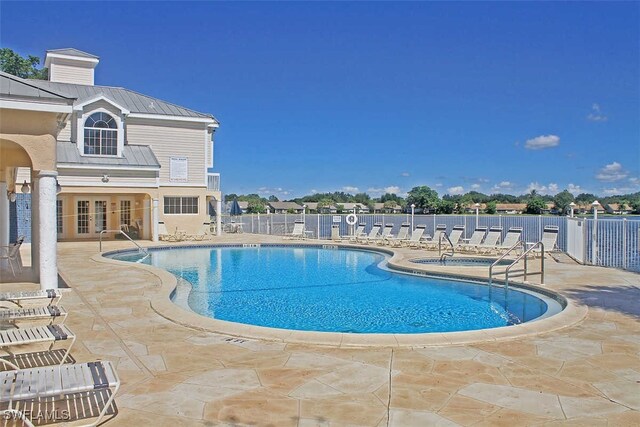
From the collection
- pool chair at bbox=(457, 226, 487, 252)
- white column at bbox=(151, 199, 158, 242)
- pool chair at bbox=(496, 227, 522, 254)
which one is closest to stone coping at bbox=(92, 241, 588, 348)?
pool chair at bbox=(496, 227, 522, 254)

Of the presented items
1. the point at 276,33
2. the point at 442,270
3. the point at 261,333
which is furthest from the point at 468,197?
the point at 261,333

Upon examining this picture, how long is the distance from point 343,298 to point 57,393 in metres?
7.85

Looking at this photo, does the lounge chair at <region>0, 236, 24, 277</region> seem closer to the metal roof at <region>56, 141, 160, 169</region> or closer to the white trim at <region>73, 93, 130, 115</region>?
the metal roof at <region>56, 141, 160, 169</region>

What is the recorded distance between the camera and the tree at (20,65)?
38062 mm

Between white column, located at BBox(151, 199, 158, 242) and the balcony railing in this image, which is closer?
white column, located at BBox(151, 199, 158, 242)

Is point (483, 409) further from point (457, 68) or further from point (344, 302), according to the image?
point (457, 68)

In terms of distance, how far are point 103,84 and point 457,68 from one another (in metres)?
21.7

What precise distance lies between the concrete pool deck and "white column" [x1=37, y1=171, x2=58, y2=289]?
1.46 m

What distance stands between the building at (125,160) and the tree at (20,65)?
1710 centimetres

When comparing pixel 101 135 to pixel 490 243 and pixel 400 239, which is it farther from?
pixel 490 243

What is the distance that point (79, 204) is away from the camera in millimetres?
23406

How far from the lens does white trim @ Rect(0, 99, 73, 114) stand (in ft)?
24.7

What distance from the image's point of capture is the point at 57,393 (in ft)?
10.6

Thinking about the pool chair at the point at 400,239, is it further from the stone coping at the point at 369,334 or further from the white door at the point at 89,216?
the white door at the point at 89,216
